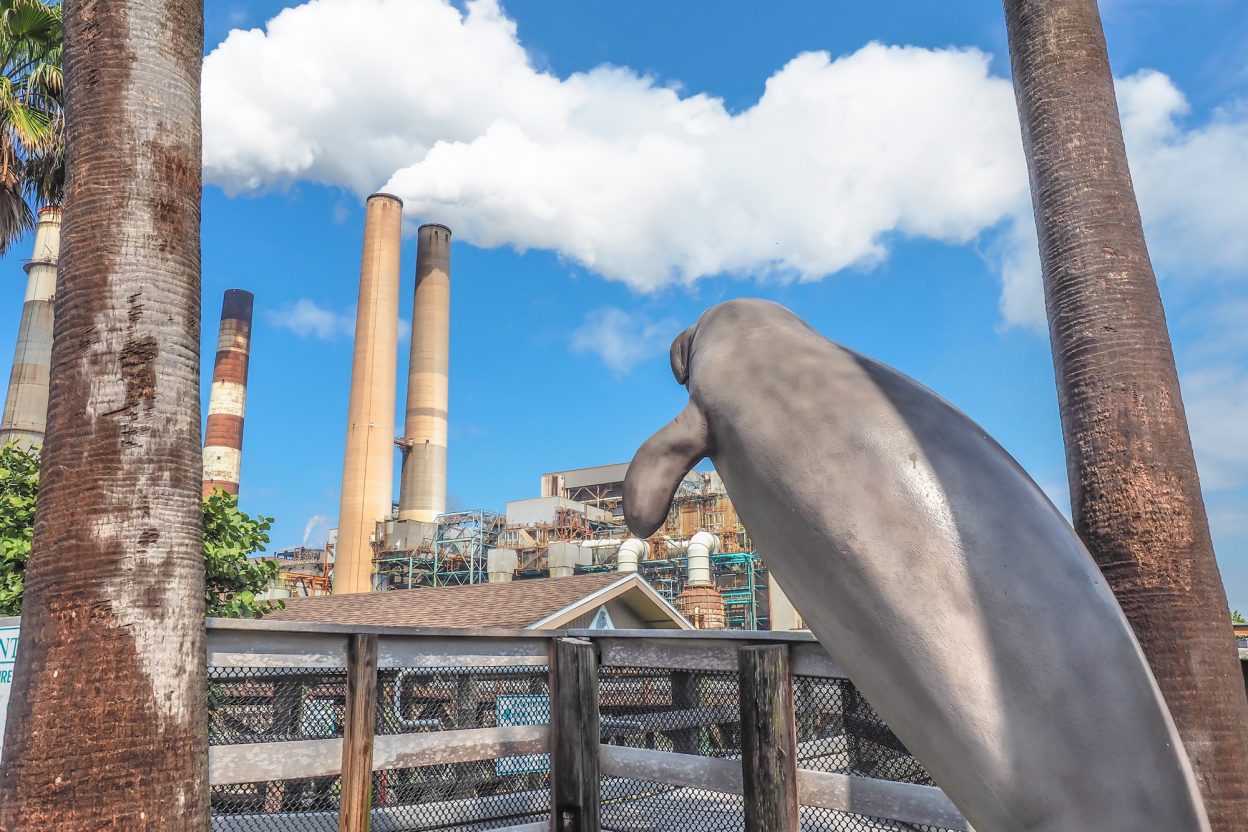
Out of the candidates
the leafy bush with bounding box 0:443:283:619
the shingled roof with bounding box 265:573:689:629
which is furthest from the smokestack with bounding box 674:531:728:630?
the leafy bush with bounding box 0:443:283:619

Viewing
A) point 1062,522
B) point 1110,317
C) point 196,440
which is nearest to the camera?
point 1062,522

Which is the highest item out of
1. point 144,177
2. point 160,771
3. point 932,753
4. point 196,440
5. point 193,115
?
point 193,115

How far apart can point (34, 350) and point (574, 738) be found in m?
26.5

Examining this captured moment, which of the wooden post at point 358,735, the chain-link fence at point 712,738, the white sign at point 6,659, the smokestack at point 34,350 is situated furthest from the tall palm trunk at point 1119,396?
the smokestack at point 34,350

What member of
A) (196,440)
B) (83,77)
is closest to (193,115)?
(83,77)

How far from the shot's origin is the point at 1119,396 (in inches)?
179

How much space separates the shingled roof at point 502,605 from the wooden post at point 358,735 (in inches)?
373

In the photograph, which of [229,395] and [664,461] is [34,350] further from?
[664,461]

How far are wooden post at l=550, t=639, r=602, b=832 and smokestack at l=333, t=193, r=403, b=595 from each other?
121ft

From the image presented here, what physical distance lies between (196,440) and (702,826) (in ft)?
9.86

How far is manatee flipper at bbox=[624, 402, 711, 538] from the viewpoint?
2.74 metres

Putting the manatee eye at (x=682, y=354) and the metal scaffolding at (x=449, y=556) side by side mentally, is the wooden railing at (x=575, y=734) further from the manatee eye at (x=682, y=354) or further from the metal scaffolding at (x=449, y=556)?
the metal scaffolding at (x=449, y=556)

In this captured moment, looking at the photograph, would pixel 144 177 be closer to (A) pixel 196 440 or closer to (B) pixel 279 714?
(A) pixel 196 440

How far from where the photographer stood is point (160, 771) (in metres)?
3.43
